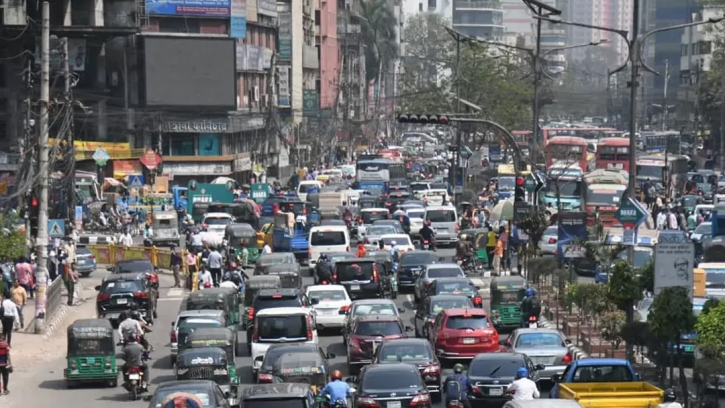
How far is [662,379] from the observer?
27.0 m

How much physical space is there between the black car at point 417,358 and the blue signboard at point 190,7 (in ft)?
249

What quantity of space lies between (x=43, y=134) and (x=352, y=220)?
27.3 metres

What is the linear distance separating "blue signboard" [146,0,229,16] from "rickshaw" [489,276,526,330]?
6712 centimetres

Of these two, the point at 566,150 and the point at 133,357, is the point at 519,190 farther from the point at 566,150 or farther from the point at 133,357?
the point at 566,150

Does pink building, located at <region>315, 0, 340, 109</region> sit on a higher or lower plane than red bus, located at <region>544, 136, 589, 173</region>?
higher

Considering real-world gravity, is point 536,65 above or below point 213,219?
above

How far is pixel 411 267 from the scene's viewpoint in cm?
4719

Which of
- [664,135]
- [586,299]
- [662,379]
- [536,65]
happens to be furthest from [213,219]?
[664,135]

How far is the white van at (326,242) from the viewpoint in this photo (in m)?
50.7

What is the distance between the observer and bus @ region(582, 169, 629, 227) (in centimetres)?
6481

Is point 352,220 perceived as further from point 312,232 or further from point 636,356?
point 636,356

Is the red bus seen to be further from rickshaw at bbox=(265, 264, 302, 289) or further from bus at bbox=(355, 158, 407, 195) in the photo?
rickshaw at bbox=(265, 264, 302, 289)

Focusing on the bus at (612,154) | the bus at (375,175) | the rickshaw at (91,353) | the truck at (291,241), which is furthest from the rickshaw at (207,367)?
the bus at (375,175)

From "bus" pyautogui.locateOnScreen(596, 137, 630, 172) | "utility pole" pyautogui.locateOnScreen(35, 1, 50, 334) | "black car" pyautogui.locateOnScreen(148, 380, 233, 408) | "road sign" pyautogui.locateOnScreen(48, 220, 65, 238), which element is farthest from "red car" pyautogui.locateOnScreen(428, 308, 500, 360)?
"bus" pyautogui.locateOnScreen(596, 137, 630, 172)
